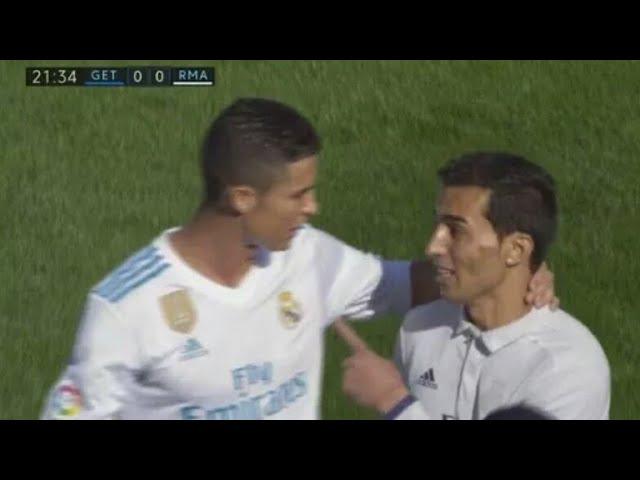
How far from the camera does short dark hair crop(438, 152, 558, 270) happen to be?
3307 mm

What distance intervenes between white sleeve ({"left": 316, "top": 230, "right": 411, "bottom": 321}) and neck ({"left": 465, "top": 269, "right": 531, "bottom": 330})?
0.29 metres

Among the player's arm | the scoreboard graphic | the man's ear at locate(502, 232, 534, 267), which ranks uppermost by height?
the scoreboard graphic

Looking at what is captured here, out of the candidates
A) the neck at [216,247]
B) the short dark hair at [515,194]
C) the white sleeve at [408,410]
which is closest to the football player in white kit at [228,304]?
the neck at [216,247]

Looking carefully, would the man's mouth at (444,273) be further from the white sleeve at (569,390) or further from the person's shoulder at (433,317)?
the white sleeve at (569,390)

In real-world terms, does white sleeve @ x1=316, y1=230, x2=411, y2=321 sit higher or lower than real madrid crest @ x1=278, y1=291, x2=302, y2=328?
higher

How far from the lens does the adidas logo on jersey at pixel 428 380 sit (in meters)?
3.35

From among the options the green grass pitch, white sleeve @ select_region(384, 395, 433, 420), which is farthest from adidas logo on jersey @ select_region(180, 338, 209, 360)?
the green grass pitch

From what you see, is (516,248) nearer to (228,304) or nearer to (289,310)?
(289,310)

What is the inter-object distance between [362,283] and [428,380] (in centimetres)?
37

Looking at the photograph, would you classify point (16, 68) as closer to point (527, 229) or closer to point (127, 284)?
point (127, 284)

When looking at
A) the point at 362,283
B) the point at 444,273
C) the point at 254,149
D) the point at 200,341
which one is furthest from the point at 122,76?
the point at 444,273

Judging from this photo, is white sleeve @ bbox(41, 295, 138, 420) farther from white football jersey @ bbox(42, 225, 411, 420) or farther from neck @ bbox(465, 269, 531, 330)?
neck @ bbox(465, 269, 531, 330)

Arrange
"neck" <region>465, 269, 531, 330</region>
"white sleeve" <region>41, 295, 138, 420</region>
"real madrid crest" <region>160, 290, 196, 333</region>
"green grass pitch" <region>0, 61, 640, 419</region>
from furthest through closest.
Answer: "green grass pitch" <region>0, 61, 640, 419</region> → "neck" <region>465, 269, 531, 330</region> → "real madrid crest" <region>160, 290, 196, 333</region> → "white sleeve" <region>41, 295, 138, 420</region>

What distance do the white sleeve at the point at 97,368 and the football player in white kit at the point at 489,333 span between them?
0.58 metres
